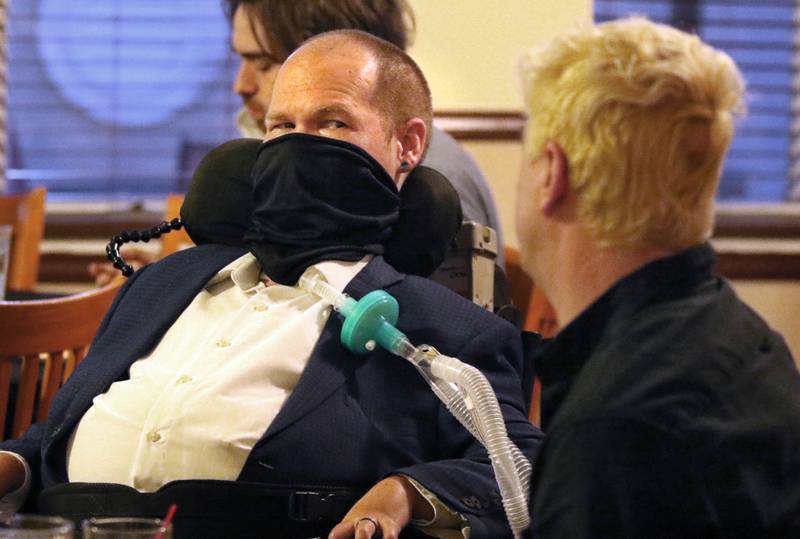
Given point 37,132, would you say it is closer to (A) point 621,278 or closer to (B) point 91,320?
(B) point 91,320

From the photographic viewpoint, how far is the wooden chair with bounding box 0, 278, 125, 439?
2002 mm

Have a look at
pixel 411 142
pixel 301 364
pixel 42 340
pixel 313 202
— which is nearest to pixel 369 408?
pixel 301 364

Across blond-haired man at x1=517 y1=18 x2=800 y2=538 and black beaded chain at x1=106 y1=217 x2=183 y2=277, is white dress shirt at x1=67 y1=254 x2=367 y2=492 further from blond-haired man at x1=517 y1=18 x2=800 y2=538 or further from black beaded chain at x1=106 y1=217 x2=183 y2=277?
blond-haired man at x1=517 y1=18 x2=800 y2=538

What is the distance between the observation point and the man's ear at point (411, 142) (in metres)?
1.84

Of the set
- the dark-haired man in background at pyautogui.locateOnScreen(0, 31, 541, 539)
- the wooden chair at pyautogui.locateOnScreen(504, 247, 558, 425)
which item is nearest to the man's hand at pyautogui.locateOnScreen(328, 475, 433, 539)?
the dark-haired man in background at pyautogui.locateOnScreen(0, 31, 541, 539)

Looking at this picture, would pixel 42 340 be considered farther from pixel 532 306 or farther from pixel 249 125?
pixel 249 125

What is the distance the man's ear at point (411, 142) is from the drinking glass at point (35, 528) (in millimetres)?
874

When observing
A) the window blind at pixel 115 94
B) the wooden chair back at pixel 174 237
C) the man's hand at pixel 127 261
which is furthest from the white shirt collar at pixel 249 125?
the window blind at pixel 115 94

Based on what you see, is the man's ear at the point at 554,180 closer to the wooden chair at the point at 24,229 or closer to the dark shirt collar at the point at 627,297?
the dark shirt collar at the point at 627,297

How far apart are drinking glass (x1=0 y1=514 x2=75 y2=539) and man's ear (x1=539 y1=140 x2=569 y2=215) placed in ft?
1.63

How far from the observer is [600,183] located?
1091mm

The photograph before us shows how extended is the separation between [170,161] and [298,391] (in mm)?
2974

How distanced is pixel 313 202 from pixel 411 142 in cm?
25

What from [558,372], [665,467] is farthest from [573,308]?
[665,467]
